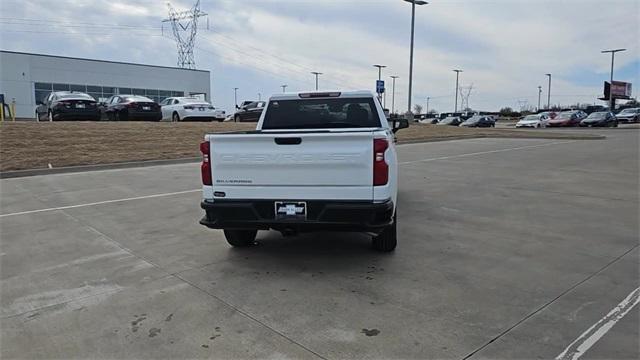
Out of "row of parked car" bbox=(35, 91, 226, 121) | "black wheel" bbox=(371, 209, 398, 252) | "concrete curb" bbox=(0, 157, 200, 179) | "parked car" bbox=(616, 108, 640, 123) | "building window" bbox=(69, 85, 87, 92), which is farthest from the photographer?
"building window" bbox=(69, 85, 87, 92)

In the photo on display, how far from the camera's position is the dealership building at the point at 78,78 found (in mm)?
47441

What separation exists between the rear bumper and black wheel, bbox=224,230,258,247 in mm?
709

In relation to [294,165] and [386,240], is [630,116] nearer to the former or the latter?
[386,240]

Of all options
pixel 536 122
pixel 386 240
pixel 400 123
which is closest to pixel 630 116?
pixel 536 122

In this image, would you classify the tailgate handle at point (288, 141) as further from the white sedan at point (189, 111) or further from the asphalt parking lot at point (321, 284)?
the white sedan at point (189, 111)

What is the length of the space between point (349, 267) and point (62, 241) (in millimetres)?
3745

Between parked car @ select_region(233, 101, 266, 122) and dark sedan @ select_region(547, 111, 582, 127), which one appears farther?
dark sedan @ select_region(547, 111, 582, 127)

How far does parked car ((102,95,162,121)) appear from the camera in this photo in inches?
881

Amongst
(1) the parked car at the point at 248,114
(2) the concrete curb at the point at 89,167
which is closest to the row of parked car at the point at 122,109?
(1) the parked car at the point at 248,114

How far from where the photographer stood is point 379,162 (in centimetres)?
453

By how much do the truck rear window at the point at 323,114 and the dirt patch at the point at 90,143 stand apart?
9285mm

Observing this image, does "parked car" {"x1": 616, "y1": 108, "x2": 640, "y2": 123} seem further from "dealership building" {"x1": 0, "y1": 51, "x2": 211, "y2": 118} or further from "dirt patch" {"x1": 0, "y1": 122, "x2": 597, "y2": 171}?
"dealership building" {"x1": 0, "y1": 51, "x2": 211, "y2": 118}

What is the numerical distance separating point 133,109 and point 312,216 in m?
20.0

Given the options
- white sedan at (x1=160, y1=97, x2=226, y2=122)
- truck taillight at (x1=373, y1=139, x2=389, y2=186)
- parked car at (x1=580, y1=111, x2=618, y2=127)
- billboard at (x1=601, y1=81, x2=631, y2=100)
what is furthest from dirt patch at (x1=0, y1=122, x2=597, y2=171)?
billboard at (x1=601, y1=81, x2=631, y2=100)
